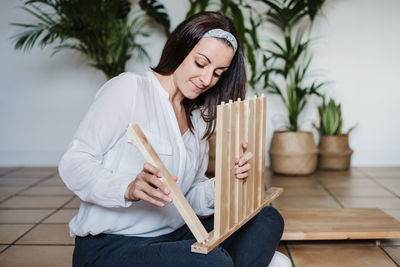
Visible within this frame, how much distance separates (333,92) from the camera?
4285 millimetres

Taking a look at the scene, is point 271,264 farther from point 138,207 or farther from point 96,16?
point 96,16

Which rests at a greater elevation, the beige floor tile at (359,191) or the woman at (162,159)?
the woman at (162,159)

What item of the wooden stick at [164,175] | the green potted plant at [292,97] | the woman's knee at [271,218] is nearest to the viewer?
the wooden stick at [164,175]

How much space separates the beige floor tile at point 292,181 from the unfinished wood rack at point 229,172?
84.8 inches

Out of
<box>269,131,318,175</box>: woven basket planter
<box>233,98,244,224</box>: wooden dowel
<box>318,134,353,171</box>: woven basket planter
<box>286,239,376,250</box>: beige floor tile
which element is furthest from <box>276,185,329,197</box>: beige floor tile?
<box>233,98,244,224</box>: wooden dowel

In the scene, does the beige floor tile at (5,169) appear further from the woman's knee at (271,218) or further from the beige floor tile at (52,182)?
the woman's knee at (271,218)

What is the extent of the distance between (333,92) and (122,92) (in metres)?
3.26

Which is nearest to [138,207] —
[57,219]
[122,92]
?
[122,92]

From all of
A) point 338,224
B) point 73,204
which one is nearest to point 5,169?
point 73,204

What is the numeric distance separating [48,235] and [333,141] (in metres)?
2.66

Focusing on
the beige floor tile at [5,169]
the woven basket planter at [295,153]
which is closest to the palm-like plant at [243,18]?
the woven basket planter at [295,153]

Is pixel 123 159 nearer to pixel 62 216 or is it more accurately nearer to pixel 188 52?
pixel 188 52

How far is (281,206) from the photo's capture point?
2959 millimetres

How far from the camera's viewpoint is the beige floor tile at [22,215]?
2.74 m
